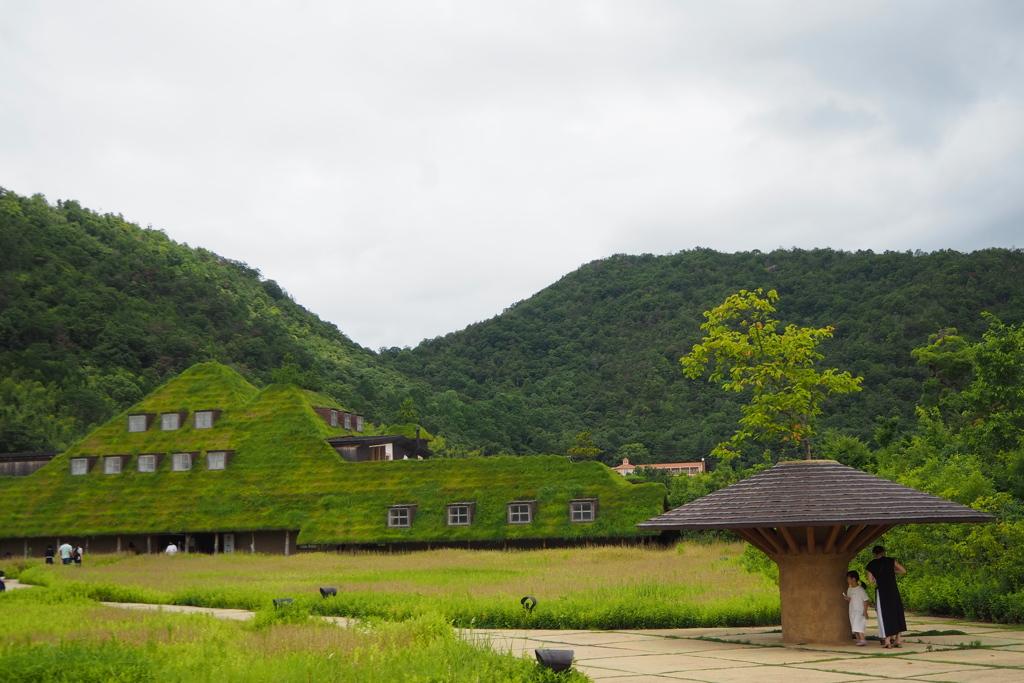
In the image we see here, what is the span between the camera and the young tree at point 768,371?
25656 millimetres

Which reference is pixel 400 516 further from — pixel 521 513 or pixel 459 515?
pixel 521 513

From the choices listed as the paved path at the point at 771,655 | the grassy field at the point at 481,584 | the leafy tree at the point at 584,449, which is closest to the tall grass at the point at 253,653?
the paved path at the point at 771,655

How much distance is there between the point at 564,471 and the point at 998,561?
101 ft

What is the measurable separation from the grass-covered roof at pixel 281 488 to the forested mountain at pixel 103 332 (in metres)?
10.7

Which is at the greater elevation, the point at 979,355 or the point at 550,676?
the point at 979,355

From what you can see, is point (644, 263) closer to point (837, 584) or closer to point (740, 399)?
point (740, 399)

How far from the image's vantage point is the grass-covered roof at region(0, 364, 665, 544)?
148 feet

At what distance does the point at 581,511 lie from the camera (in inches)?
1759

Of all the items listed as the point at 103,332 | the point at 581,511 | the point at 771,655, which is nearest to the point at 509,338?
the point at 103,332

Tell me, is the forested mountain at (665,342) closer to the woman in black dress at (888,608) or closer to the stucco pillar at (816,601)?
the woman in black dress at (888,608)

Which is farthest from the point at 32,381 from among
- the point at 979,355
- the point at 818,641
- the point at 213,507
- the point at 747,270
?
the point at 818,641

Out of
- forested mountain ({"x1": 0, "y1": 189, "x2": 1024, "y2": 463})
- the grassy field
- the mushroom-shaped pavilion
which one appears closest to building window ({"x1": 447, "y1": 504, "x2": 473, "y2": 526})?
the grassy field

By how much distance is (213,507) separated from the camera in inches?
1900

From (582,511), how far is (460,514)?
602 centimetres
